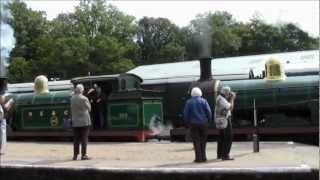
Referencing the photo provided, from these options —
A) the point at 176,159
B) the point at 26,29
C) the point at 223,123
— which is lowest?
the point at 176,159

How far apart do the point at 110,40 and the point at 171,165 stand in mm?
52442

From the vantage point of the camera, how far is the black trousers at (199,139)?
12.6 metres

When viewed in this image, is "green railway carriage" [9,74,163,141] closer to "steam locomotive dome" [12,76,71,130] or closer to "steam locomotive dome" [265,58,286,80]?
"steam locomotive dome" [12,76,71,130]

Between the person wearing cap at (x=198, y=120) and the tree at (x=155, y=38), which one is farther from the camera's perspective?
the tree at (x=155, y=38)

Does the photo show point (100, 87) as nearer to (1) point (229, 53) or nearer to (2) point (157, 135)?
(2) point (157, 135)

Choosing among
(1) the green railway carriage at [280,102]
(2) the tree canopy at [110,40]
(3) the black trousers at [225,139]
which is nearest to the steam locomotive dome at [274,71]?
(1) the green railway carriage at [280,102]

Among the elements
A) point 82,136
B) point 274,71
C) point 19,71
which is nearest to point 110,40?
point 19,71

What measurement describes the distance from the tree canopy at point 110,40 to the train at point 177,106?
114 ft

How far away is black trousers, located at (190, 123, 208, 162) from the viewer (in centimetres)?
1259

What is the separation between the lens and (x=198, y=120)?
12508 mm

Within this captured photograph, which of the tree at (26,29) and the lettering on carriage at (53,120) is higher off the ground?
the tree at (26,29)

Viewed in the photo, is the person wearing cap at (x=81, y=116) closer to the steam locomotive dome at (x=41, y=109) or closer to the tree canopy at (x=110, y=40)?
the steam locomotive dome at (x=41, y=109)

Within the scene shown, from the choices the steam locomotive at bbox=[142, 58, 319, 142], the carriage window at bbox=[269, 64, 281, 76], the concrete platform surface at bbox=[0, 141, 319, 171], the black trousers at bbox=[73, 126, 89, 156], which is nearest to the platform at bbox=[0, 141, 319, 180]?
the concrete platform surface at bbox=[0, 141, 319, 171]

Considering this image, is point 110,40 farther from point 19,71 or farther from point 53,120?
point 53,120
